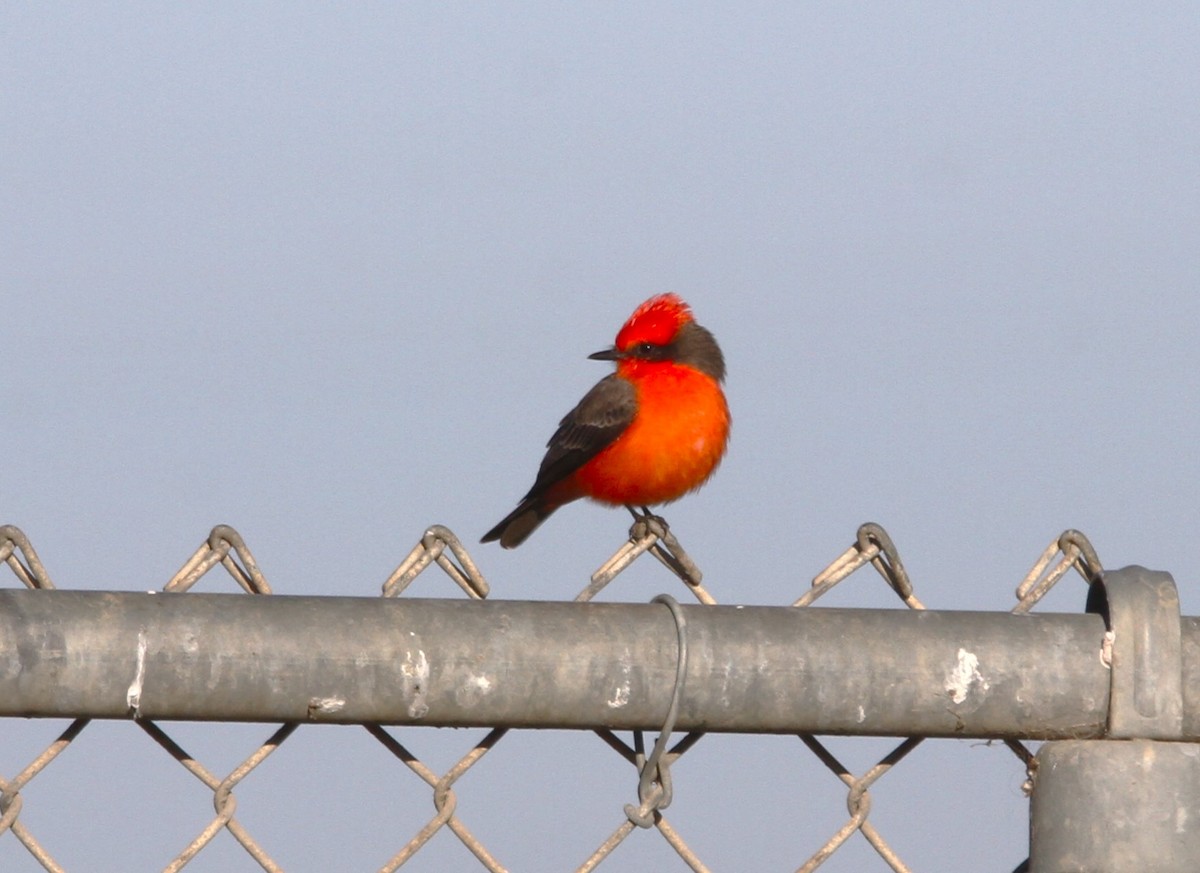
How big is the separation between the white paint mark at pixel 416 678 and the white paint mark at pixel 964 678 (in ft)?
2.30

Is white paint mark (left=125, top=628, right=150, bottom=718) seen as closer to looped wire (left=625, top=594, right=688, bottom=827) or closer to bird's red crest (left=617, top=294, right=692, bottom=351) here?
looped wire (left=625, top=594, right=688, bottom=827)

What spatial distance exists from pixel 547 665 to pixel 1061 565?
83cm

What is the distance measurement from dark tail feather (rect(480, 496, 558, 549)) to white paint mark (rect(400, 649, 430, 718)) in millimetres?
5512

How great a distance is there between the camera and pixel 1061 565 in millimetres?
2557

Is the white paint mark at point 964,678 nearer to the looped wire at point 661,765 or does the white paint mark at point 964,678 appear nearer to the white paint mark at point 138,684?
the looped wire at point 661,765

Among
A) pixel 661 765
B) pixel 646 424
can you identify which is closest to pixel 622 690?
pixel 661 765

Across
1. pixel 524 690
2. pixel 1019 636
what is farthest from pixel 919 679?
pixel 524 690

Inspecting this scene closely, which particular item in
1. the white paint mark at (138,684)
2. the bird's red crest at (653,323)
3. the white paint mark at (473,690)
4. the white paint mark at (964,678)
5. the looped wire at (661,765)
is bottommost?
the white paint mark at (964,678)

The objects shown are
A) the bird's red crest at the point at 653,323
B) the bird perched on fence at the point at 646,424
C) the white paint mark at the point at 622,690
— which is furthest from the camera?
the bird's red crest at the point at 653,323

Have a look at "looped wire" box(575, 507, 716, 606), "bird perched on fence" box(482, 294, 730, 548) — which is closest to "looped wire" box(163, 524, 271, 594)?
"looped wire" box(575, 507, 716, 606)

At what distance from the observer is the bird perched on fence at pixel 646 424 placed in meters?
6.80

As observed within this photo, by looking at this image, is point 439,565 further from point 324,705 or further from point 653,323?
point 653,323

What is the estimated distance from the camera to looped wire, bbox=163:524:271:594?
2291 mm

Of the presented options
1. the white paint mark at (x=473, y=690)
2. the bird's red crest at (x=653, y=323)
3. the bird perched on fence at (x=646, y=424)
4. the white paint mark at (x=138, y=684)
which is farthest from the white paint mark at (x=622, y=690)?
the bird's red crest at (x=653, y=323)
